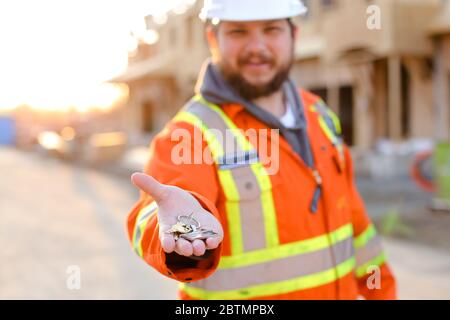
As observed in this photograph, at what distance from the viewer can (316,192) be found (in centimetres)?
261

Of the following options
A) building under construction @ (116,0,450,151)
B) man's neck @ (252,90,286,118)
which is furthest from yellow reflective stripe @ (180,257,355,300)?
building under construction @ (116,0,450,151)

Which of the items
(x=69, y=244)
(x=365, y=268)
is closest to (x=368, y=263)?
(x=365, y=268)

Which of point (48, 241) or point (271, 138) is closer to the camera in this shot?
point (271, 138)

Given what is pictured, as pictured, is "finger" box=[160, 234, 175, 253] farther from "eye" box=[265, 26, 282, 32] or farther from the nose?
"eye" box=[265, 26, 282, 32]

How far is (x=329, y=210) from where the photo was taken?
2637 millimetres

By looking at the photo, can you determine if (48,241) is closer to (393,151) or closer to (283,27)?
(283,27)

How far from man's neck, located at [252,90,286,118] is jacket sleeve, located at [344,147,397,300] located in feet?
1.35

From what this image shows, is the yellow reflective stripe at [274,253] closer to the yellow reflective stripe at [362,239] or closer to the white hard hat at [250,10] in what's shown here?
the yellow reflective stripe at [362,239]

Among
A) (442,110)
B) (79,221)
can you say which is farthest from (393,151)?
(79,221)

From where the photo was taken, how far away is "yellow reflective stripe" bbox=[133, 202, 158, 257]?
7.16ft

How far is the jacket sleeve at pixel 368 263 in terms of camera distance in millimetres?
3031
